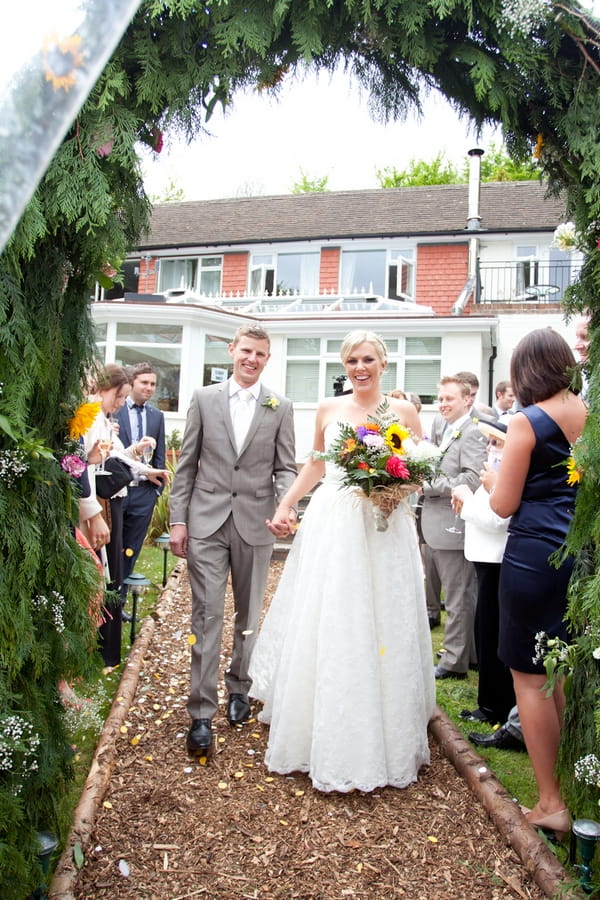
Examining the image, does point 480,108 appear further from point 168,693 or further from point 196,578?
point 168,693

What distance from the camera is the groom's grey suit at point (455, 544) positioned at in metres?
5.67

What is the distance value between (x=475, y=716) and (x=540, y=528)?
2.08 m

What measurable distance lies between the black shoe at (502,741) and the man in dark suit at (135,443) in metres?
3.32

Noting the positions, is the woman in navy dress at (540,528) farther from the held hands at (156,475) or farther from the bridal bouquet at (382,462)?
the held hands at (156,475)

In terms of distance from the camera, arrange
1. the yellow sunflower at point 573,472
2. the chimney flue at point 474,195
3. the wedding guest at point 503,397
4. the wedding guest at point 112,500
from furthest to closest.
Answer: the chimney flue at point 474,195
the wedding guest at point 503,397
the wedding guest at point 112,500
the yellow sunflower at point 573,472

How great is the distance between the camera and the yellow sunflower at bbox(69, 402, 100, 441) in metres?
3.11

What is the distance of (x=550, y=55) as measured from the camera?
3.10 m

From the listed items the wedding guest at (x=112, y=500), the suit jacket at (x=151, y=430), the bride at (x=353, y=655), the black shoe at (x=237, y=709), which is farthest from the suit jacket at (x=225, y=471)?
the suit jacket at (x=151, y=430)

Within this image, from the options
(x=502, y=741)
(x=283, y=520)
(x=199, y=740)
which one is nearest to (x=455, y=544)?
(x=502, y=741)

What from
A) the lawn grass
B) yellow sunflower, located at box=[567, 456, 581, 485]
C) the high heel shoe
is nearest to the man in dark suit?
the lawn grass

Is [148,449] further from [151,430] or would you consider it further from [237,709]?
[237,709]

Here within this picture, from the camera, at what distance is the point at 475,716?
4.77m

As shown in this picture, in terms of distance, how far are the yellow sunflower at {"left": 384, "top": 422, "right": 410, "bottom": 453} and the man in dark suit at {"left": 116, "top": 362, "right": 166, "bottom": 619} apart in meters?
3.03

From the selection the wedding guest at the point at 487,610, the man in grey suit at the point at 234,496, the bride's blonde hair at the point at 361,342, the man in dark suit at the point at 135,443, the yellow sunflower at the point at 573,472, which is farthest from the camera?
the man in dark suit at the point at 135,443
